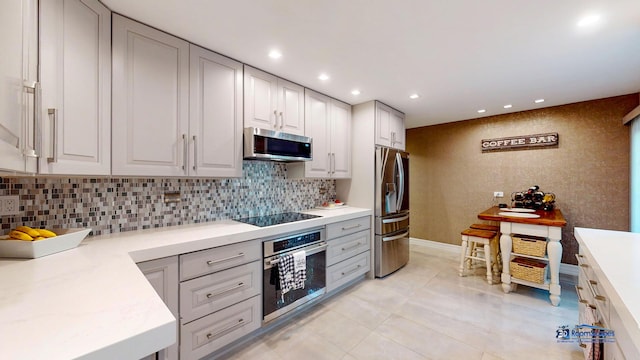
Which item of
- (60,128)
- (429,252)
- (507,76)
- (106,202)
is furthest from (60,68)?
(429,252)

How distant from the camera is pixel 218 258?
1694mm

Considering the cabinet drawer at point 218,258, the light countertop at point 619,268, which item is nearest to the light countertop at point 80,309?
the cabinet drawer at point 218,258

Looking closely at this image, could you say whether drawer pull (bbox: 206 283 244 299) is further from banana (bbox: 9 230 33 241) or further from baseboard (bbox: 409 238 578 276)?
baseboard (bbox: 409 238 578 276)

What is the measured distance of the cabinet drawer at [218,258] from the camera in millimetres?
1554

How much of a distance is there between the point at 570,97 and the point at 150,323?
15.0ft

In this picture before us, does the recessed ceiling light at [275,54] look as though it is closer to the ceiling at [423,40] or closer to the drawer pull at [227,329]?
the ceiling at [423,40]

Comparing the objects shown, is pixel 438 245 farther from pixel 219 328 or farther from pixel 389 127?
pixel 219 328

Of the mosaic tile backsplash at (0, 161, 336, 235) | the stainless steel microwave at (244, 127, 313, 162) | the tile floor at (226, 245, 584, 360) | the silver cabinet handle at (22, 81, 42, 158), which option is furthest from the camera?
the stainless steel microwave at (244, 127, 313, 162)

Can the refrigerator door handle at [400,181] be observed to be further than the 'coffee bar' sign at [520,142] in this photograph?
No

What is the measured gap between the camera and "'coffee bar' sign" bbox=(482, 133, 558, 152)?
11.4 feet

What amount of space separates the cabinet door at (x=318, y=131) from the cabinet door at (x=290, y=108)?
9cm

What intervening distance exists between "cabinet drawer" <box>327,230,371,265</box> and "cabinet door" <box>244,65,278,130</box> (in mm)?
1367

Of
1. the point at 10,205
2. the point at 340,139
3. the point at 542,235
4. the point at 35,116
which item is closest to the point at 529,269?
the point at 542,235

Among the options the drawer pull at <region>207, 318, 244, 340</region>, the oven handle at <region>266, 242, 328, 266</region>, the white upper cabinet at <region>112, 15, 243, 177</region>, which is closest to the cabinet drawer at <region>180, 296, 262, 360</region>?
the drawer pull at <region>207, 318, 244, 340</region>
